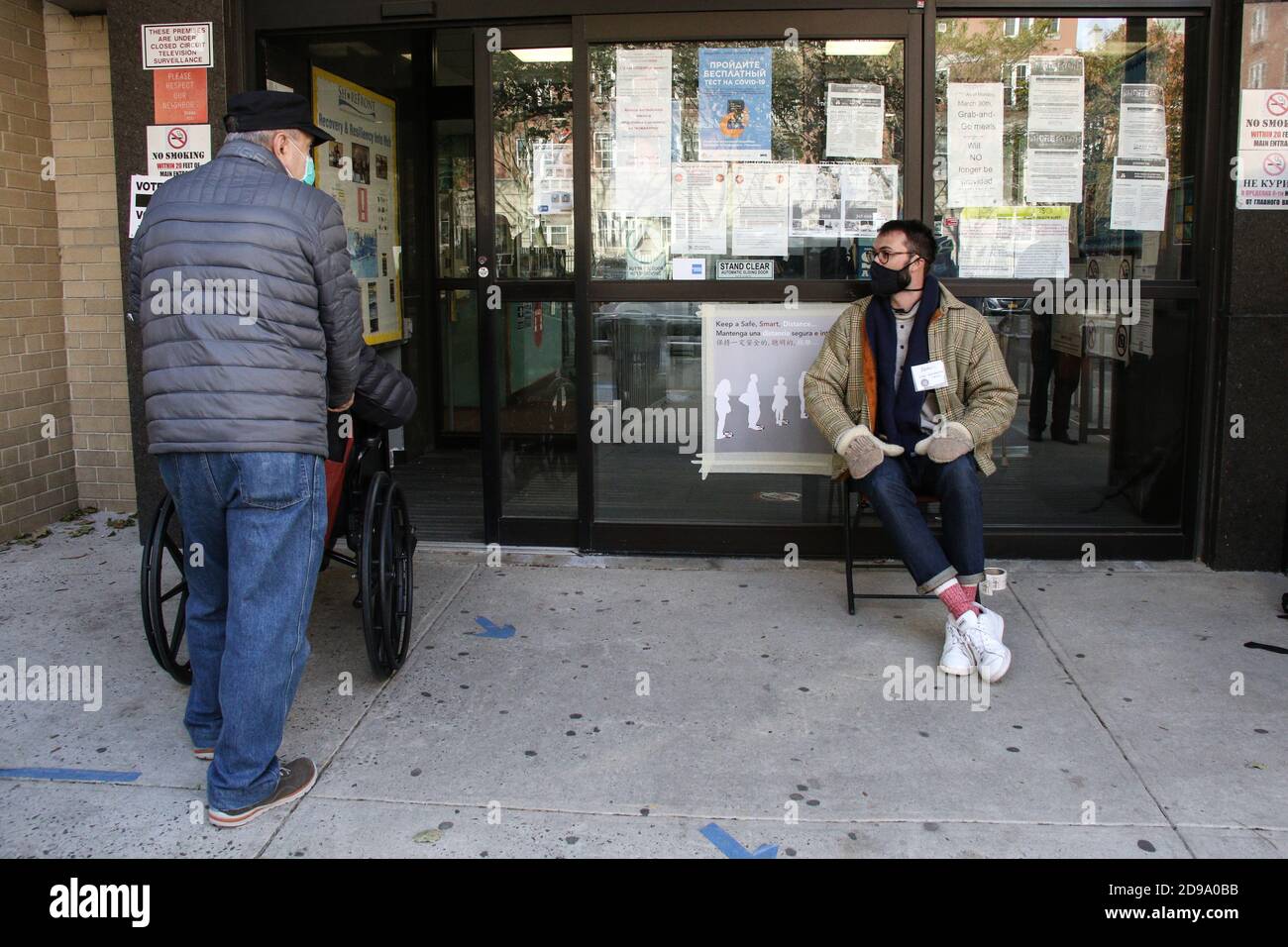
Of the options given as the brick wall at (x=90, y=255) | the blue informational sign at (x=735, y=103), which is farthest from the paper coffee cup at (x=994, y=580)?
the brick wall at (x=90, y=255)

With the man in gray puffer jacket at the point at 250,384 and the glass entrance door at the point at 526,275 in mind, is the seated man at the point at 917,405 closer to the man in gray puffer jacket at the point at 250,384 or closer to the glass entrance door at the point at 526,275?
the glass entrance door at the point at 526,275

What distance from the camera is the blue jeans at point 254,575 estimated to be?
296cm

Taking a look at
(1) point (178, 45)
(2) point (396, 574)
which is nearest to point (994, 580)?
(2) point (396, 574)

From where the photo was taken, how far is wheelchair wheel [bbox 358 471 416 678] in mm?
3764

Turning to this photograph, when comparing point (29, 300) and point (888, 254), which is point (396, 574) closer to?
point (888, 254)

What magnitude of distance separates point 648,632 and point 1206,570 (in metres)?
2.63

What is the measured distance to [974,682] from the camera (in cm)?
399

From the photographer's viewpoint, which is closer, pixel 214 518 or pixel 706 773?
pixel 214 518

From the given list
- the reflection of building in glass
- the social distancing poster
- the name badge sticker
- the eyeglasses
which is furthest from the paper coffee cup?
the reflection of building in glass

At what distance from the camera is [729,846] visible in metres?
2.96

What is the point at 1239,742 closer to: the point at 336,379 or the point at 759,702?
the point at 759,702

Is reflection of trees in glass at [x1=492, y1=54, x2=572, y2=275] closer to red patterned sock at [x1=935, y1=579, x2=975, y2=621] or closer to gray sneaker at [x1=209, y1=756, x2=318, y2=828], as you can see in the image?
red patterned sock at [x1=935, y1=579, x2=975, y2=621]

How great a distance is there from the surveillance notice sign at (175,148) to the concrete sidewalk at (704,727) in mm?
1901

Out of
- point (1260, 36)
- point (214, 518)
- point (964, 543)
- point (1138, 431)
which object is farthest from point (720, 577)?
point (1260, 36)
